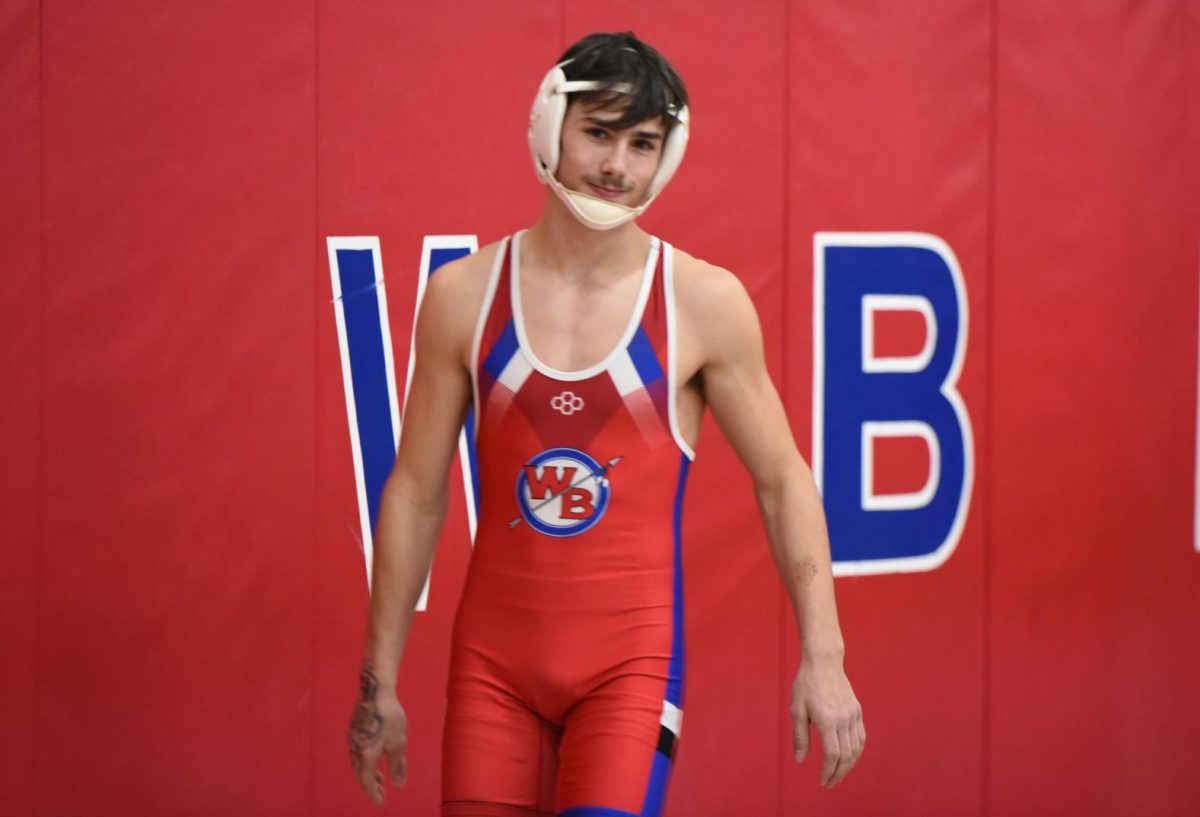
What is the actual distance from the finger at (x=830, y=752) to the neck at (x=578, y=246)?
2.72 feet

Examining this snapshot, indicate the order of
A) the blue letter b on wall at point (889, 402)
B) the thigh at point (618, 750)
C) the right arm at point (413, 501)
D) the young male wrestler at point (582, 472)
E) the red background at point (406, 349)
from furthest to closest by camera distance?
the blue letter b on wall at point (889, 402) → the red background at point (406, 349) → the right arm at point (413, 501) → the young male wrestler at point (582, 472) → the thigh at point (618, 750)

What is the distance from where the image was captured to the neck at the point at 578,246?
2.81 metres

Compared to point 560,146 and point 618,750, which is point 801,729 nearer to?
point 618,750

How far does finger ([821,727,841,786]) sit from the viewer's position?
2.72 meters

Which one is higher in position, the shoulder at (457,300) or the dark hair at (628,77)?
the dark hair at (628,77)

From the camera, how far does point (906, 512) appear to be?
4.86 m

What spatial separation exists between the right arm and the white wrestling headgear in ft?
0.68

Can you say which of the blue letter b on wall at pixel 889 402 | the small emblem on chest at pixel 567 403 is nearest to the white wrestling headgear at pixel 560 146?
the small emblem on chest at pixel 567 403

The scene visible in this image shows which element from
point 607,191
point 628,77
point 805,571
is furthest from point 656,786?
point 628,77

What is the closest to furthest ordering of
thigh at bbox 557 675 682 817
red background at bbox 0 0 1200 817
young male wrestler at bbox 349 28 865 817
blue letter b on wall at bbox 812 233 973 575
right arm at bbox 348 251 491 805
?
thigh at bbox 557 675 682 817, young male wrestler at bbox 349 28 865 817, right arm at bbox 348 251 491 805, red background at bbox 0 0 1200 817, blue letter b on wall at bbox 812 233 973 575

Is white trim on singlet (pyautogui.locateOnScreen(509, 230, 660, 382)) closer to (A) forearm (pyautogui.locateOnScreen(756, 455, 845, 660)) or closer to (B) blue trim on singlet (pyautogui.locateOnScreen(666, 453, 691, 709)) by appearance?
(B) blue trim on singlet (pyautogui.locateOnScreen(666, 453, 691, 709))

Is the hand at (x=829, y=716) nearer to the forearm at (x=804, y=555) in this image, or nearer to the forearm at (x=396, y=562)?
the forearm at (x=804, y=555)

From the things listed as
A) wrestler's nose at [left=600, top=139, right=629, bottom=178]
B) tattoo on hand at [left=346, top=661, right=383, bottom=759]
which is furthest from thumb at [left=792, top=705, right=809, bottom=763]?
wrestler's nose at [left=600, top=139, right=629, bottom=178]

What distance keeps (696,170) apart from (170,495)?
160cm
